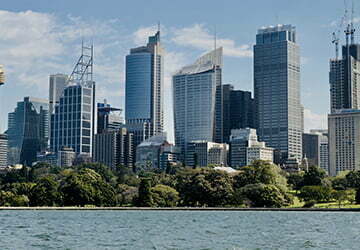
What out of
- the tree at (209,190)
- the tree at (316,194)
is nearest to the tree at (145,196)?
the tree at (209,190)

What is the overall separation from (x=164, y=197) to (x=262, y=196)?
65.4ft

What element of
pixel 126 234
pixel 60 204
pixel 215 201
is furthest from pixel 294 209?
pixel 126 234

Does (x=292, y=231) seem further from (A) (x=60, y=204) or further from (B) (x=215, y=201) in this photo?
(A) (x=60, y=204)

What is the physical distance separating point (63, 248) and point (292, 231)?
85.2ft

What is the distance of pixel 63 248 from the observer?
180 feet

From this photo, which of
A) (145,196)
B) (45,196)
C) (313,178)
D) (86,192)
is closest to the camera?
(145,196)

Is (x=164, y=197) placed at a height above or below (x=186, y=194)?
below

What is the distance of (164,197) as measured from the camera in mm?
147125

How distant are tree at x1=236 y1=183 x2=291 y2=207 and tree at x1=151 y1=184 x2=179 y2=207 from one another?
13375mm

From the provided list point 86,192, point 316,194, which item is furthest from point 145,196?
point 316,194

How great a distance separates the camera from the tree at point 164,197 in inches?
5714

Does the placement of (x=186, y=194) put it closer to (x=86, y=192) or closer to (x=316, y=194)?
(x=86, y=192)

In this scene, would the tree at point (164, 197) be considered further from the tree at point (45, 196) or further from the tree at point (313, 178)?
the tree at point (313, 178)

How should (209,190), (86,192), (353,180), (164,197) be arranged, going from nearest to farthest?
(209,190) → (86,192) → (164,197) → (353,180)
